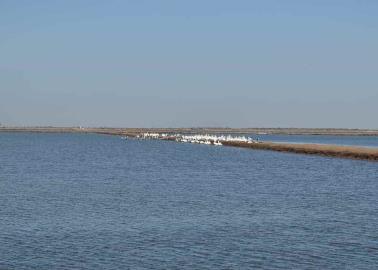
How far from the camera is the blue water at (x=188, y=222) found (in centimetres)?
2389

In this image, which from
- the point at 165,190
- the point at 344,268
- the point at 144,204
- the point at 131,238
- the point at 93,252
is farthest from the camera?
the point at 165,190

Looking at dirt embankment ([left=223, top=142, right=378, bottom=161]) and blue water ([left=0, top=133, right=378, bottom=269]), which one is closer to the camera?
blue water ([left=0, top=133, right=378, bottom=269])

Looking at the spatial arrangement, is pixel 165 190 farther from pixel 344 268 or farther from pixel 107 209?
pixel 344 268

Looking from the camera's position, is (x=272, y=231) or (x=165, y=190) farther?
(x=165, y=190)

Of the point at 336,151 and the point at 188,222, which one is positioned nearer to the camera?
the point at 188,222

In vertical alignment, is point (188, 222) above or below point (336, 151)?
below

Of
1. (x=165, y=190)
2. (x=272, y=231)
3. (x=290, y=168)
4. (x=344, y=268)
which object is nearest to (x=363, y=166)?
(x=290, y=168)

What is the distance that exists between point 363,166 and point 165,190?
1110 inches

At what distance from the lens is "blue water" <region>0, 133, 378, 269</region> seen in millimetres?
23891

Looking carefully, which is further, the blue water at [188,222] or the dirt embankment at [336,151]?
the dirt embankment at [336,151]

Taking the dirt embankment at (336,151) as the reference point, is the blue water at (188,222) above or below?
below

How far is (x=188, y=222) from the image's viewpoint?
101ft

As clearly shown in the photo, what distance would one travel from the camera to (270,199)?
39.5 m

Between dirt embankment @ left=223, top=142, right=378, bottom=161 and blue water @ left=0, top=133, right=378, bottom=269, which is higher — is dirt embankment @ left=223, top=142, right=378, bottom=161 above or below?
above
